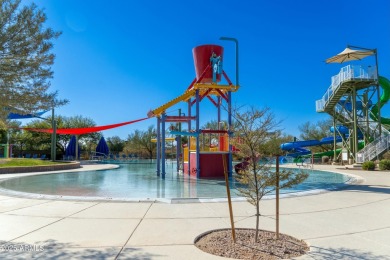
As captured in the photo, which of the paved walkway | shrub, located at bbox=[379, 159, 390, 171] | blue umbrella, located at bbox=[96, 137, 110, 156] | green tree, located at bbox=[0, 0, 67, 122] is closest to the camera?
the paved walkway

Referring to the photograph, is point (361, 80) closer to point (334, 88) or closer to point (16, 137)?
point (334, 88)

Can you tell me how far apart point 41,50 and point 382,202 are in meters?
8.86

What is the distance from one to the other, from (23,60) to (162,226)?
3881 millimetres

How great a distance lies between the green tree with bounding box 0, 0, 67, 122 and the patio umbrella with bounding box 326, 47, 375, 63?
24.8 m

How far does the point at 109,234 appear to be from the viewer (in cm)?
494

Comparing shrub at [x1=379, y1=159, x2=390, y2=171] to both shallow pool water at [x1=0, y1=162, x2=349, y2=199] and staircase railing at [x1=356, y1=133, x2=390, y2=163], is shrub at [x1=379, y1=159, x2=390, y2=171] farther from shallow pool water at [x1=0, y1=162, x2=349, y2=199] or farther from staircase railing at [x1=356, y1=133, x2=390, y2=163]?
shallow pool water at [x1=0, y1=162, x2=349, y2=199]

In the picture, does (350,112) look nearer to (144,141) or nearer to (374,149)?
(374,149)

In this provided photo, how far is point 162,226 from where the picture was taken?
550cm

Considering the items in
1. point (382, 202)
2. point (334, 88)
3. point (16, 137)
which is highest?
point (334, 88)

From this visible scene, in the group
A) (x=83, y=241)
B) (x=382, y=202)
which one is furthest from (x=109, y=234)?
(x=382, y=202)

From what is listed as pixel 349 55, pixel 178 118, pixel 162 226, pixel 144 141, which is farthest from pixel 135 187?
pixel 144 141

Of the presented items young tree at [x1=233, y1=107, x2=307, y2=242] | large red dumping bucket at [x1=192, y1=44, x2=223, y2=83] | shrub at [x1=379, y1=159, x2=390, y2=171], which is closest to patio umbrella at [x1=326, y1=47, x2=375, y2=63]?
shrub at [x1=379, y1=159, x2=390, y2=171]

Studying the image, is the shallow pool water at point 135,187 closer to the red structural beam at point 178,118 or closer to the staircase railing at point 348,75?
the red structural beam at point 178,118

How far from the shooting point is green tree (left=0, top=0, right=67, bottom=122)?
518 cm
